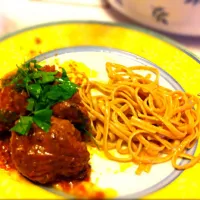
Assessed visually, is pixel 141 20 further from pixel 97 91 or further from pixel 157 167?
pixel 157 167

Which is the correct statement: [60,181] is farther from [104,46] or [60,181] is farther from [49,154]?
[104,46]

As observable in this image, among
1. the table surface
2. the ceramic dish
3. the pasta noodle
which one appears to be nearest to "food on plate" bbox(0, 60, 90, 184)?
the pasta noodle

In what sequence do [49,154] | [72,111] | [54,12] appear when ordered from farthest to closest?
[54,12], [72,111], [49,154]

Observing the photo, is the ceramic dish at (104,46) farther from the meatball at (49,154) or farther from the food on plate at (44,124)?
the meatball at (49,154)

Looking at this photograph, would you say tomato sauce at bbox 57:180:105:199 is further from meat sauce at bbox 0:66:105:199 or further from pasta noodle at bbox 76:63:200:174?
pasta noodle at bbox 76:63:200:174

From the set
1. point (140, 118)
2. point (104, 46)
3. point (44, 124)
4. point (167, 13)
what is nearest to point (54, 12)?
point (104, 46)

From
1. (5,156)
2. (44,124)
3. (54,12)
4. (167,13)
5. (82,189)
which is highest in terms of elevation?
(54,12)

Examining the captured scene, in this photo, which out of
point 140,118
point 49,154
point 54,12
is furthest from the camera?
point 54,12

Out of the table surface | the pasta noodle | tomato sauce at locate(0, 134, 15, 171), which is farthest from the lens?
the table surface
